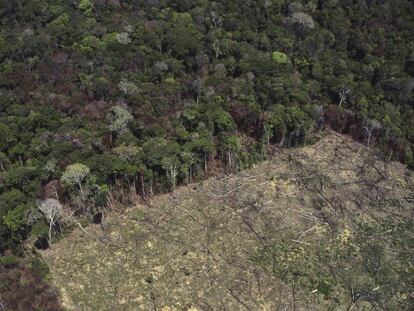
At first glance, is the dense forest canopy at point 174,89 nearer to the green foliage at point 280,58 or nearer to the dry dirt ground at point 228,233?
the green foliage at point 280,58

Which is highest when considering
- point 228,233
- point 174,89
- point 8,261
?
point 174,89

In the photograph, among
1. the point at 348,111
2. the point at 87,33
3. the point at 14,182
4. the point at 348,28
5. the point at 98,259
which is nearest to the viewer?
the point at 98,259

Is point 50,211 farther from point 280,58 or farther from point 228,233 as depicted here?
point 280,58

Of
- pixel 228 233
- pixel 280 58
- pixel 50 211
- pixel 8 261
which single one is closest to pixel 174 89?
pixel 280 58

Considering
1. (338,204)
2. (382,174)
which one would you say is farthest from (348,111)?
(338,204)

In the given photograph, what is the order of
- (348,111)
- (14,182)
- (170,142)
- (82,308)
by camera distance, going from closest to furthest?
1. (82,308)
2. (14,182)
3. (170,142)
4. (348,111)

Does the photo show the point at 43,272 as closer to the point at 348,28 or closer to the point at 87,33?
the point at 87,33

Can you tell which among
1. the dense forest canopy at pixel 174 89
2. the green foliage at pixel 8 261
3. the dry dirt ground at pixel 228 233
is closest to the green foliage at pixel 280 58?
the dense forest canopy at pixel 174 89
